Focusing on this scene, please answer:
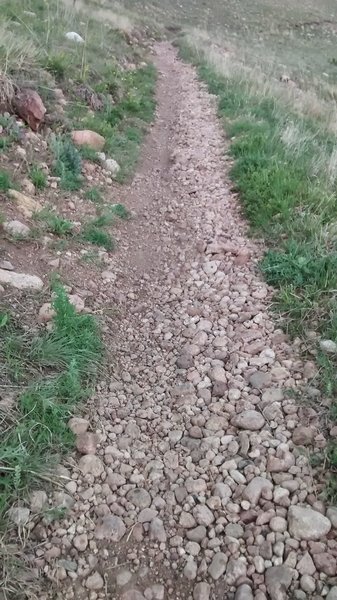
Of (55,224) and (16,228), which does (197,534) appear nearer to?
(16,228)

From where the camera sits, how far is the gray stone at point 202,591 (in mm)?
1961

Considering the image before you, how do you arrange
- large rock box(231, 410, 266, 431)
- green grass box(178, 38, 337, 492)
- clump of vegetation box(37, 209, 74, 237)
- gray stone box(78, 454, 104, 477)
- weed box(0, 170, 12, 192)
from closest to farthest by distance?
1. gray stone box(78, 454, 104, 477)
2. large rock box(231, 410, 266, 431)
3. green grass box(178, 38, 337, 492)
4. clump of vegetation box(37, 209, 74, 237)
5. weed box(0, 170, 12, 192)

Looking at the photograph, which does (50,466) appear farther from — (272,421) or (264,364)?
(264,364)

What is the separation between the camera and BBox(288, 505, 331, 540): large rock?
2.12 m

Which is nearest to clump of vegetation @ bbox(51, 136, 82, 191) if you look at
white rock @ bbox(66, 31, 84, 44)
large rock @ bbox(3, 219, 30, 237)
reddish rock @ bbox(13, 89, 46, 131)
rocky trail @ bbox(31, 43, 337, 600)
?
reddish rock @ bbox(13, 89, 46, 131)

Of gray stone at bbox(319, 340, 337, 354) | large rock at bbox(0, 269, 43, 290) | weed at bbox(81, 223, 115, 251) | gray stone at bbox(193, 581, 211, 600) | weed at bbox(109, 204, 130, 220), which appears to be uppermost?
gray stone at bbox(319, 340, 337, 354)

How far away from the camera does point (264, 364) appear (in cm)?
307

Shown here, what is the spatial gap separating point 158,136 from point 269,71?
9.62 metres

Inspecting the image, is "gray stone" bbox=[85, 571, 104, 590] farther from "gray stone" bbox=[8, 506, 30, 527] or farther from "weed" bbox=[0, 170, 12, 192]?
"weed" bbox=[0, 170, 12, 192]

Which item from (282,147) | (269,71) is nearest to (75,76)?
(282,147)

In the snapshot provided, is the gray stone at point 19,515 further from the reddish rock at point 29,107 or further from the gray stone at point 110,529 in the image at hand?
the reddish rock at point 29,107

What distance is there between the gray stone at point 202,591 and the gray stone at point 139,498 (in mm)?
436

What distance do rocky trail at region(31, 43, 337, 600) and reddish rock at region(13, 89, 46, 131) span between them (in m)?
2.27

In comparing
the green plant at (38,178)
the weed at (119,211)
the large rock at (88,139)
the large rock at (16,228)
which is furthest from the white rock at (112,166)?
the large rock at (16,228)
